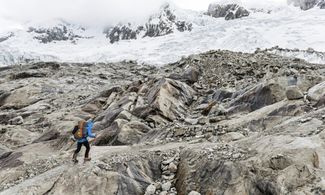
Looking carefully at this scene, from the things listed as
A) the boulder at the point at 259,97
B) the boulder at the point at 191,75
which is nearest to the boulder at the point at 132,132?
the boulder at the point at 259,97

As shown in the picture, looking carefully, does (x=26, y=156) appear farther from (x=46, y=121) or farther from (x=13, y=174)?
(x=46, y=121)

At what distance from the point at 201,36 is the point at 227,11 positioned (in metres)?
21.4

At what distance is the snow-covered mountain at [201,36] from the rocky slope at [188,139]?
19.0m

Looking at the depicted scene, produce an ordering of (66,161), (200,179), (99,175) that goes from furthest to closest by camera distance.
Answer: (66,161) < (99,175) < (200,179)

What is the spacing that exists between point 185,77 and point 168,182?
11.1m

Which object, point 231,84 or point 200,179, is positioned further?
point 231,84

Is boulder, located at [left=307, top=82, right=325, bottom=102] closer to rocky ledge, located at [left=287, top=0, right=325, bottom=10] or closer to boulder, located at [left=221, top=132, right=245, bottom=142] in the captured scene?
boulder, located at [left=221, top=132, right=245, bottom=142]

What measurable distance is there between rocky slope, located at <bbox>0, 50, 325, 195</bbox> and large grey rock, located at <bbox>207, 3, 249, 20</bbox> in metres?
48.4

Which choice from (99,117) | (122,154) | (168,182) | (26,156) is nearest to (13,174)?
(26,156)

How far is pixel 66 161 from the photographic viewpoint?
9320 millimetres

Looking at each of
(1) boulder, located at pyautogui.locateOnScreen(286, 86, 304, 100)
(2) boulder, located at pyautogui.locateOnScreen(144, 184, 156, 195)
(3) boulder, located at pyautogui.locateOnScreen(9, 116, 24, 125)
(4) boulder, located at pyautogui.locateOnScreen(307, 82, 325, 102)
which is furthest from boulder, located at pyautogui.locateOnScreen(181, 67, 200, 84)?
(2) boulder, located at pyautogui.locateOnScreen(144, 184, 156, 195)

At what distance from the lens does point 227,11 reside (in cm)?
6888

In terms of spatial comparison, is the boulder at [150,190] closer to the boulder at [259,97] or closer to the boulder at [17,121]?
the boulder at [259,97]

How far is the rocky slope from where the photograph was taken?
264 inches
